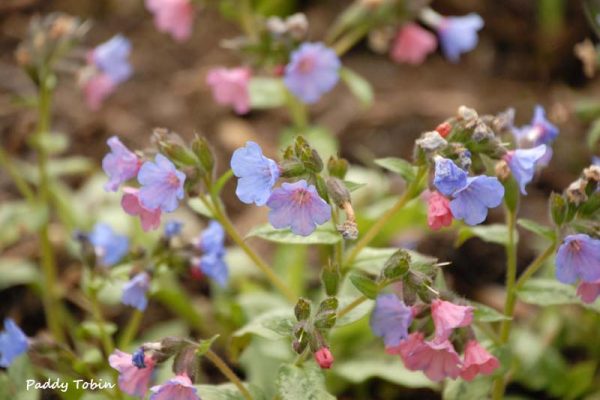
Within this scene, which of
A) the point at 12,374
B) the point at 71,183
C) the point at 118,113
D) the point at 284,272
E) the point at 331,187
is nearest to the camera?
the point at 331,187

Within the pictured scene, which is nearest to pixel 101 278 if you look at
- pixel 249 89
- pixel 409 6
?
pixel 249 89

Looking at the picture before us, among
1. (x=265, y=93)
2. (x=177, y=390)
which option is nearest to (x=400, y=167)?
(x=177, y=390)

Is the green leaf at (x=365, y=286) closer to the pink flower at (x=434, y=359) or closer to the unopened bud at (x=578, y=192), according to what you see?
the pink flower at (x=434, y=359)

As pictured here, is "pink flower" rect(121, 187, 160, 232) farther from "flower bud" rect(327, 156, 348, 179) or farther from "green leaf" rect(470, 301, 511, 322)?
"green leaf" rect(470, 301, 511, 322)

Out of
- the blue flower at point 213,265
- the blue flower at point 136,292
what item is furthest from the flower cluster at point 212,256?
the blue flower at point 136,292

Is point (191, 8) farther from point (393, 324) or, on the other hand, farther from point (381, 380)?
point (393, 324)
